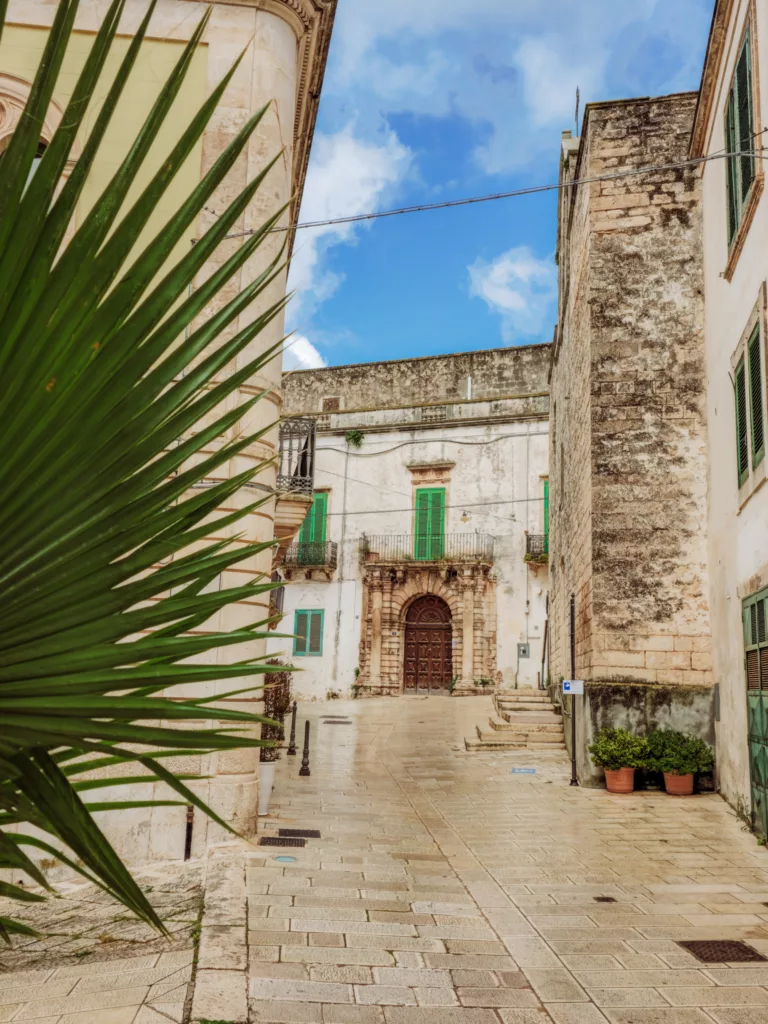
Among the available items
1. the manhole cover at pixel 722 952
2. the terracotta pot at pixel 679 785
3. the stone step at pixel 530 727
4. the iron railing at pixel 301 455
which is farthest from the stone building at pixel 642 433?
the manhole cover at pixel 722 952

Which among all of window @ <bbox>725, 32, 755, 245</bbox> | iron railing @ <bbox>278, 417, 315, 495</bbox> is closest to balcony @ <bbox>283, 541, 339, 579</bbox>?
iron railing @ <bbox>278, 417, 315, 495</bbox>

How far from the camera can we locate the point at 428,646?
26.6 meters

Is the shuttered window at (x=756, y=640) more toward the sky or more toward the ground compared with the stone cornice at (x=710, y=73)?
more toward the ground

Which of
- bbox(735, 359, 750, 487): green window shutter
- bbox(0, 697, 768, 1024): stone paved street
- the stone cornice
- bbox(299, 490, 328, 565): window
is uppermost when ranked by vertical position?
the stone cornice

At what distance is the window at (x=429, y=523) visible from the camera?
26.3m

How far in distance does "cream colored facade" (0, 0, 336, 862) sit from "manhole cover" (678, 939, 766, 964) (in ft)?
11.6

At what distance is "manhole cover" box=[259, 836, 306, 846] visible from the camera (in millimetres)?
7047

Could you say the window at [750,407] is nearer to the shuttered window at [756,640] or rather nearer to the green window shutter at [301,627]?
the shuttered window at [756,640]

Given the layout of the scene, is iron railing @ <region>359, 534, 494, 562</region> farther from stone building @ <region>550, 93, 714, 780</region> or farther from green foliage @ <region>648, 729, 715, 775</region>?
green foliage @ <region>648, 729, 715, 775</region>

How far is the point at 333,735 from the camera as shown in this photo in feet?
54.7

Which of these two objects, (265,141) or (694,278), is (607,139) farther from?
(265,141)

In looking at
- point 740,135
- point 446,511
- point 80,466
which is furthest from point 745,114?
point 446,511

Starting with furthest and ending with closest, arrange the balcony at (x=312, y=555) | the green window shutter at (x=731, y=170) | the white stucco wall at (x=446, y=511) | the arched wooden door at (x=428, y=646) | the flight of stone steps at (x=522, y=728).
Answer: the balcony at (x=312, y=555)
the arched wooden door at (x=428, y=646)
the white stucco wall at (x=446, y=511)
the flight of stone steps at (x=522, y=728)
the green window shutter at (x=731, y=170)

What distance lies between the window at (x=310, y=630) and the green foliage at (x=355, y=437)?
16.7 ft
